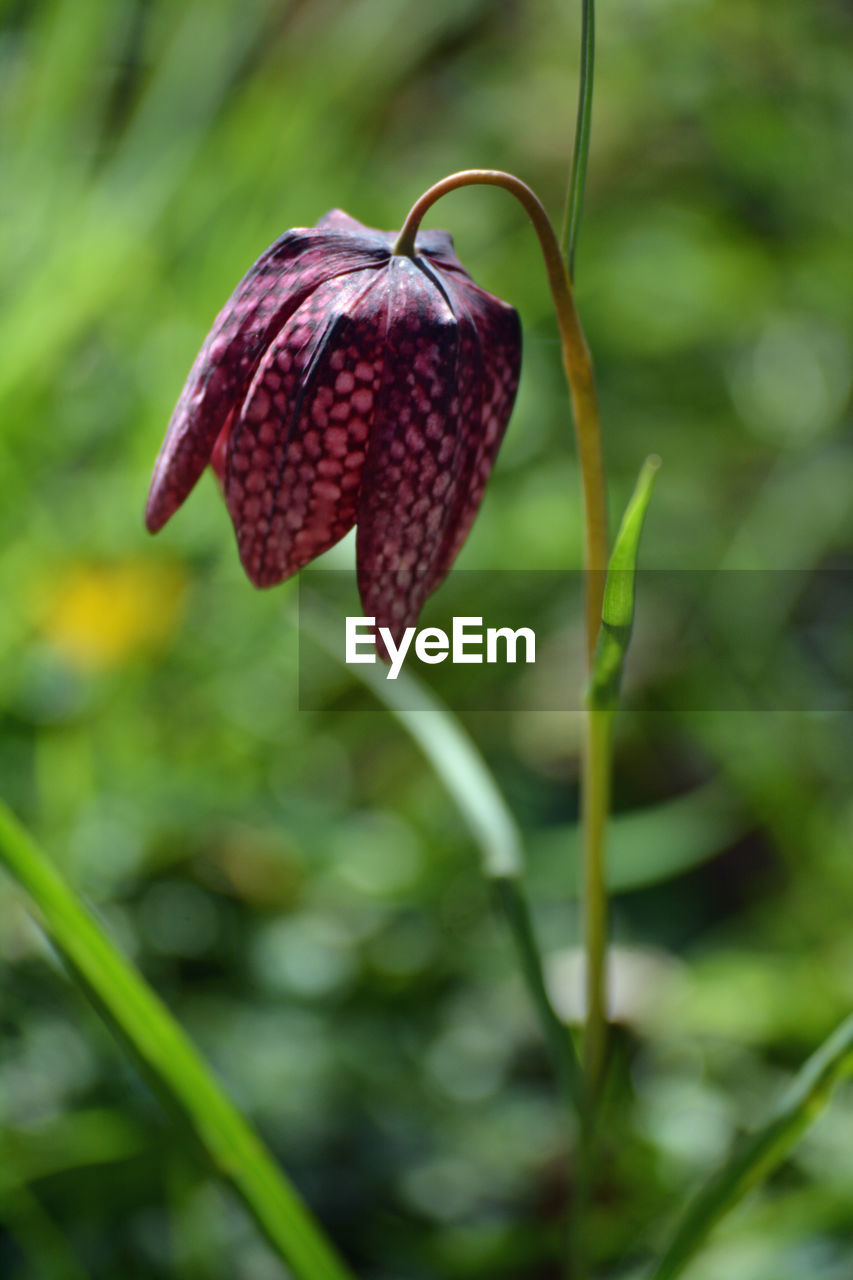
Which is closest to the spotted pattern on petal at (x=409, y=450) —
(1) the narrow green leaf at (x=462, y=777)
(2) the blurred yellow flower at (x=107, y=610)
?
(1) the narrow green leaf at (x=462, y=777)

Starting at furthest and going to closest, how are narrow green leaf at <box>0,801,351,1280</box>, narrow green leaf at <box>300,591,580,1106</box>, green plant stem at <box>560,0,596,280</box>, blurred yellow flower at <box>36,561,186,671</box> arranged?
blurred yellow flower at <box>36,561,186,671</box> < narrow green leaf at <box>300,591,580,1106</box> < narrow green leaf at <box>0,801,351,1280</box> < green plant stem at <box>560,0,596,280</box>

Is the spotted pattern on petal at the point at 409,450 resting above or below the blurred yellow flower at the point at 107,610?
above

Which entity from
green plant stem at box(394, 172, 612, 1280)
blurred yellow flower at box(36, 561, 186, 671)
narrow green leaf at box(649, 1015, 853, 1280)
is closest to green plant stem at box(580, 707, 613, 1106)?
green plant stem at box(394, 172, 612, 1280)

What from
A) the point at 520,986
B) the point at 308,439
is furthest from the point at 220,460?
the point at 520,986

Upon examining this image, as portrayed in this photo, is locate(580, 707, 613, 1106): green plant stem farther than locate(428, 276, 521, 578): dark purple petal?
Yes

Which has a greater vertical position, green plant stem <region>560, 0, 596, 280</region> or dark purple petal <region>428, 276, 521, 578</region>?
green plant stem <region>560, 0, 596, 280</region>

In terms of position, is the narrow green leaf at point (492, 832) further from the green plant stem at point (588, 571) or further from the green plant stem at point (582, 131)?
the green plant stem at point (582, 131)

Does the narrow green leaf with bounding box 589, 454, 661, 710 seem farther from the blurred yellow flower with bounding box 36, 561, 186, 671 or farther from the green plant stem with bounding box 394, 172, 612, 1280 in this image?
the blurred yellow flower with bounding box 36, 561, 186, 671

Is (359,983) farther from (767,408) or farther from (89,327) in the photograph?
(767,408)
